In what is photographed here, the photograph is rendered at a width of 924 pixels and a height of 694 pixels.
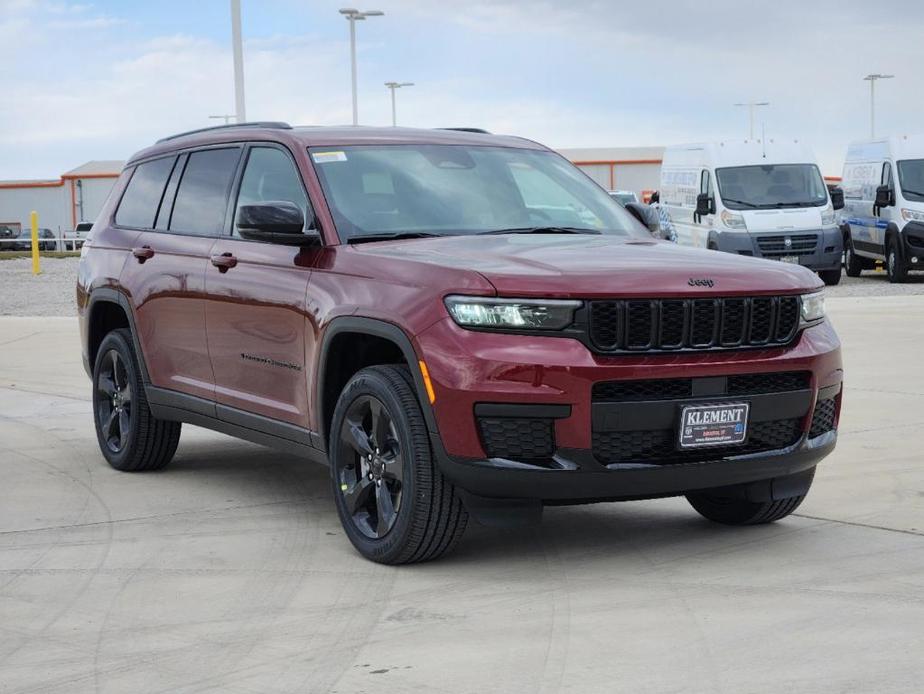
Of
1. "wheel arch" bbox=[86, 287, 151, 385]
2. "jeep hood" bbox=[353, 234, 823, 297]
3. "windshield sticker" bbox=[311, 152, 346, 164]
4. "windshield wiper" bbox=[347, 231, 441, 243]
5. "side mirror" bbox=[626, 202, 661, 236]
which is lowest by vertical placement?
"wheel arch" bbox=[86, 287, 151, 385]

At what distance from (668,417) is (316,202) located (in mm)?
1944

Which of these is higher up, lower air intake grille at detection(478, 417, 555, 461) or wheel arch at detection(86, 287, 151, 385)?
wheel arch at detection(86, 287, 151, 385)

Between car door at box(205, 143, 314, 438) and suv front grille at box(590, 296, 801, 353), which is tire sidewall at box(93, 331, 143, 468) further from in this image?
suv front grille at box(590, 296, 801, 353)

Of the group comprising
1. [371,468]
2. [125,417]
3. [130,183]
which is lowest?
[125,417]

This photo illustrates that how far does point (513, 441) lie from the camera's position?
557 cm

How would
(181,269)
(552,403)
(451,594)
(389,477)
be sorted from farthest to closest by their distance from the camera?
1. (181,269)
2. (389,477)
3. (451,594)
4. (552,403)

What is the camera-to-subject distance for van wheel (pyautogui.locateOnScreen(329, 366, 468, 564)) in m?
5.78

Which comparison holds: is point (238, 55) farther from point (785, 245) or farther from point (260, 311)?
point (260, 311)

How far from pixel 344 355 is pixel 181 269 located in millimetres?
1620

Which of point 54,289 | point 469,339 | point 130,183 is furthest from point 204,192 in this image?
point 54,289

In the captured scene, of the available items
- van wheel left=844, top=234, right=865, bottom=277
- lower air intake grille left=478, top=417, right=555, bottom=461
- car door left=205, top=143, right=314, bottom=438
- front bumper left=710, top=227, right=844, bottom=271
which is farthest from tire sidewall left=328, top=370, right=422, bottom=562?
van wheel left=844, top=234, right=865, bottom=277

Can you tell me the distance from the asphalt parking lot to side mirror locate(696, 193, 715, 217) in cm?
1837

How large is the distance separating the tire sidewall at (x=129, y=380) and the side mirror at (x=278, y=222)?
204 cm

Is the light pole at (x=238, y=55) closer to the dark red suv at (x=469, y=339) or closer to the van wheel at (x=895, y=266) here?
the van wheel at (x=895, y=266)
